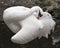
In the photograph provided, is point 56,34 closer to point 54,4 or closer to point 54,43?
point 54,43

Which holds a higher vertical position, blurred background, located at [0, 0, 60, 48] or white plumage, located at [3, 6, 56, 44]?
white plumage, located at [3, 6, 56, 44]

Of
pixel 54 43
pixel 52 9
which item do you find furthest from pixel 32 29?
pixel 52 9

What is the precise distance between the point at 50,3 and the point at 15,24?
1081 mm

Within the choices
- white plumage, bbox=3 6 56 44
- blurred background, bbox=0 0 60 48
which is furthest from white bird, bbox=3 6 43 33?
blurred background, bbox=0 0 60 48

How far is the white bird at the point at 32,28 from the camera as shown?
118 centimetres

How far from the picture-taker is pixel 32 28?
122 centimetres

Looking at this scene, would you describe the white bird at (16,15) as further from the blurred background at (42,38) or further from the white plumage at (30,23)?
the blurred background at (42,38)

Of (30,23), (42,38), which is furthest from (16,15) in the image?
(42,38)

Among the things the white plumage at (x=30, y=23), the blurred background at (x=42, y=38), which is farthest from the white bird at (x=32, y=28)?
the blurred background at (x=42, y=38)

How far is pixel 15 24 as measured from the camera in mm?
1310

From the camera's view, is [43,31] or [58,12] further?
[58,12]

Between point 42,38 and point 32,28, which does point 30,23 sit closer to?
point 32,28

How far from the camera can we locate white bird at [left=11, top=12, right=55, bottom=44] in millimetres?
1184

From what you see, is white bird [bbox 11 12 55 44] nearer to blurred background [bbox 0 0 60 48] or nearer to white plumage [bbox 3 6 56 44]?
white plumage [bbox 3 6 56 44]
